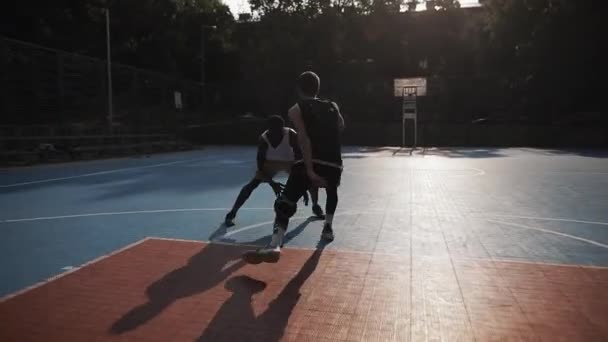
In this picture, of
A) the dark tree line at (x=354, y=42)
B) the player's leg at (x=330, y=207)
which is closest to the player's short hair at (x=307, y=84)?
the player's leg at (x=330, y=207)

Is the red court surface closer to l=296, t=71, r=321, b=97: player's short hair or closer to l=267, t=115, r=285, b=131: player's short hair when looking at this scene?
l=296, t=71, r=321, b=97: player's short hair

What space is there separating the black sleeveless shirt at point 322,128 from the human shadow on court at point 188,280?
1334 millimetres

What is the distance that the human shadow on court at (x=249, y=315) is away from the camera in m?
2.99

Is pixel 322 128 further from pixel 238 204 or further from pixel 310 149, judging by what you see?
pixel 238 204

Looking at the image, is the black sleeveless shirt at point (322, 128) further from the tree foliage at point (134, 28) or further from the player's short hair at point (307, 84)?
the tree foliage at point (134, 28)

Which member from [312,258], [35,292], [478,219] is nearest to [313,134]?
[312,258]

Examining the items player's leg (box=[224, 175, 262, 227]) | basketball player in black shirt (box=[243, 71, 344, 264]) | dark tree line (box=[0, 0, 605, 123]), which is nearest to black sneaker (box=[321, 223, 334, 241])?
basketball player in black shirt (box=[243, 71, 344, 264])

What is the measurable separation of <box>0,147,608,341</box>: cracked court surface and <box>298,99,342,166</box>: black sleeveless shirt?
1.02m

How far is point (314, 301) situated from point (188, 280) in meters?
1.18

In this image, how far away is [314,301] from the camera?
3520 mm

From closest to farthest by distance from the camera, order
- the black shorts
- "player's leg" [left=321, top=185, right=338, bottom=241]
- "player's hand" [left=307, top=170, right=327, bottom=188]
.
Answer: "player's hand" [left=307, top=170, right=327, bottom=188] → the black shorts → "player's leg" [left=321, top=185, right=338, bottom=241]

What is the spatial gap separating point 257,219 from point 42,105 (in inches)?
775

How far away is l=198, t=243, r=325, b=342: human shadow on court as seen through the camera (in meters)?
2.99

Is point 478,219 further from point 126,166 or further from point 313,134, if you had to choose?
point 126,166
